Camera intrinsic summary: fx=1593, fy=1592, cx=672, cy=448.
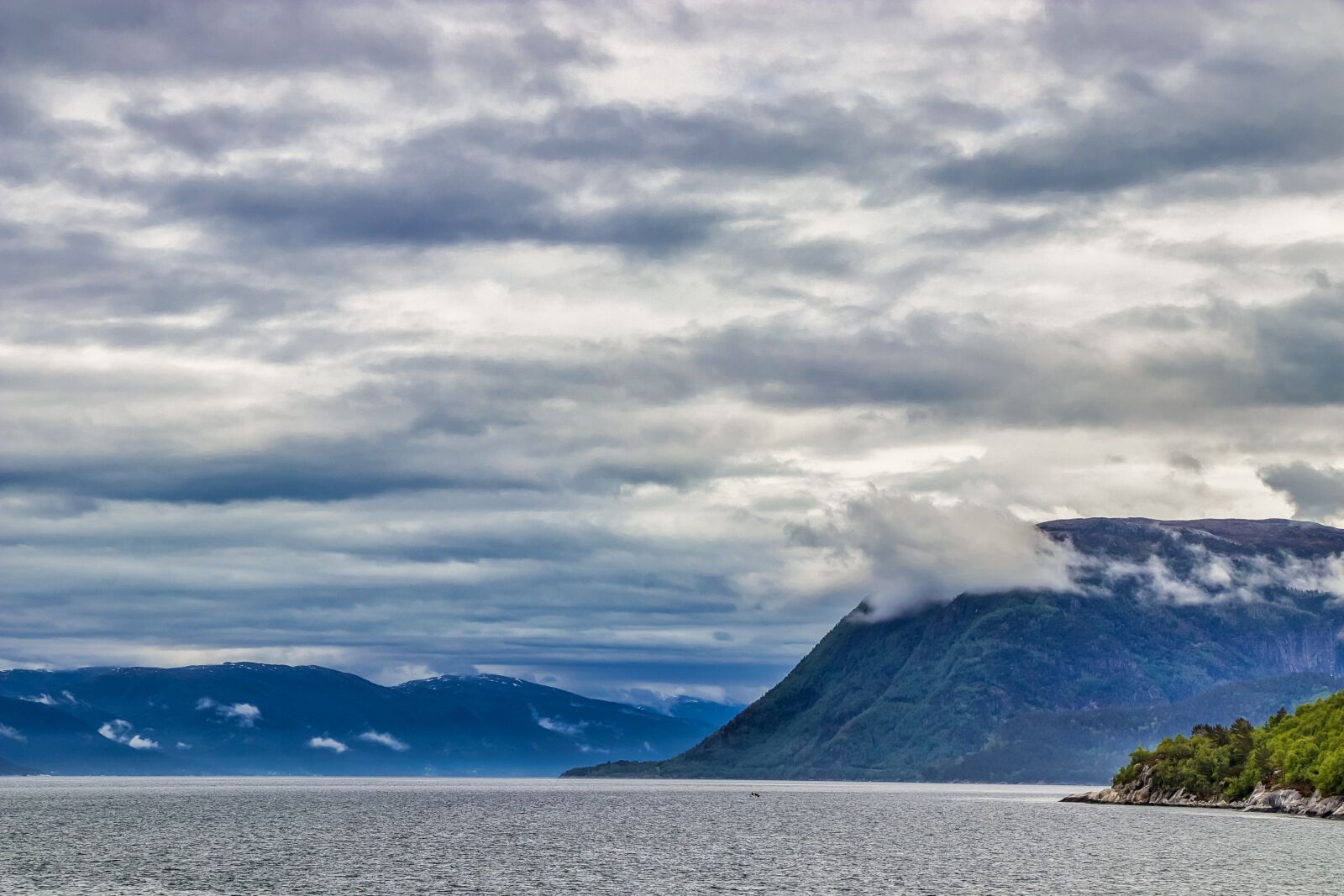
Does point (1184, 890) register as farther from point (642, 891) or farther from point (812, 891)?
point (642, 891)

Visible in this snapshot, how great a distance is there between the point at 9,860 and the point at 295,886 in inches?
2188

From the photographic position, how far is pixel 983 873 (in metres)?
181

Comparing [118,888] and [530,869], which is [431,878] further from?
[118,888]

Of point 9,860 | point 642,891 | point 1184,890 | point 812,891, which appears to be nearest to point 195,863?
point 9,860

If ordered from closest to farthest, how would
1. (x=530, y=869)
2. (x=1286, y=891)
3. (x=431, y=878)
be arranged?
(x=1286, y=891), (x=431, y=878), (x=530, y=869)

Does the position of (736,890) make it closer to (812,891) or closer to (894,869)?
(812,891)

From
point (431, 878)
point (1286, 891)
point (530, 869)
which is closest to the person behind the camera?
point (1286, 891)

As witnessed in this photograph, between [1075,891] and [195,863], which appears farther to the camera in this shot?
[195,863]

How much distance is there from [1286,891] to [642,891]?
6144 centimetres

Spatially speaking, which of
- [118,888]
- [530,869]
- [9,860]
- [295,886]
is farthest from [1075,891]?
[9,860]

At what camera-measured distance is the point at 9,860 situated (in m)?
194

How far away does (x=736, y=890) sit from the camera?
6275 inches

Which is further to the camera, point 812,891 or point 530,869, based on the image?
point 530,869

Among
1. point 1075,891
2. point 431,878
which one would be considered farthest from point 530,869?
point 1075,891
